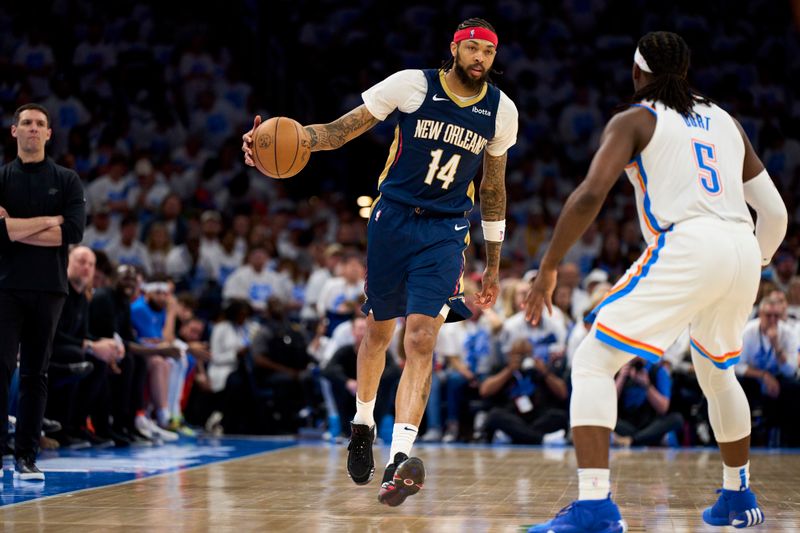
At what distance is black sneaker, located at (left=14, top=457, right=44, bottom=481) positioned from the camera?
630cm

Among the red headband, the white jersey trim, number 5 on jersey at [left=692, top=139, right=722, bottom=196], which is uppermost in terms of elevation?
the red headband

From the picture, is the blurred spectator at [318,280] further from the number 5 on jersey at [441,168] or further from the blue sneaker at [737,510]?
the blue sneaker at [737,510]

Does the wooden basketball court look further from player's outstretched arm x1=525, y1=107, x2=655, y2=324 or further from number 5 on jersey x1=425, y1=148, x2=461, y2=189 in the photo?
number 5 on jersey x1=425, y1=148, x2=461, y2=189

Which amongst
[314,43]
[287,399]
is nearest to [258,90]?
[314,43]

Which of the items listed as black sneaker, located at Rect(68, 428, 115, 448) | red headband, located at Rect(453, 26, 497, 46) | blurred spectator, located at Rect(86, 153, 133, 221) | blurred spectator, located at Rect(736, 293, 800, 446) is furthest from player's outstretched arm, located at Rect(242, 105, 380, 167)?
blurred spectator, located at Rect(86, 153, 133, 221)

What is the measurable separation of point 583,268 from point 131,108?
6.93m

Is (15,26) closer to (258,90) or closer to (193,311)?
(258,90)

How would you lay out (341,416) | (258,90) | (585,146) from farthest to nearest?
1. (258,90)
2. (585,146)
3. (341,416)

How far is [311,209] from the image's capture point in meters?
15.6

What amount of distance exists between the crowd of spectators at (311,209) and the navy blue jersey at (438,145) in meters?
3.70

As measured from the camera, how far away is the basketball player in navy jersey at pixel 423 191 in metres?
5.41

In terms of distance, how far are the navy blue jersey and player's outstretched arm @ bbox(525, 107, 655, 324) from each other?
5.04ft

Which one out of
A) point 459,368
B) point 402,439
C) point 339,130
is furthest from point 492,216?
point 459,368

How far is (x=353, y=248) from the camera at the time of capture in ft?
45.7
